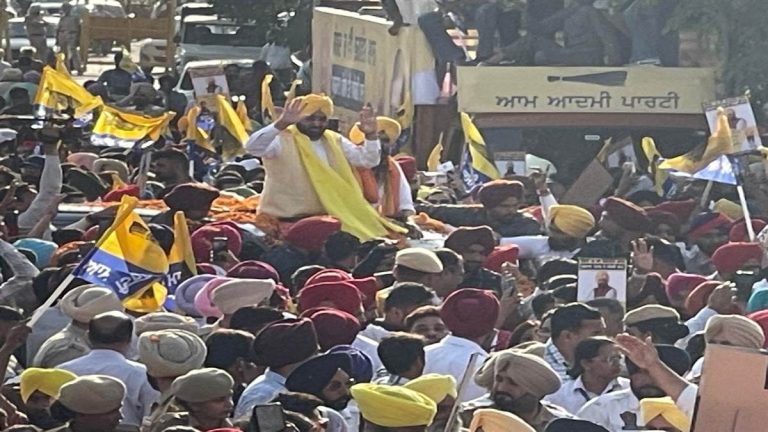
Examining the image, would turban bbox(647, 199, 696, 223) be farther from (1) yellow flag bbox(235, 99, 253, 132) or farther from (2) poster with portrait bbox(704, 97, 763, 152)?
(1) yellow flag bbox(235, 99, 253, 132)

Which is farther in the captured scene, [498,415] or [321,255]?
[321,255]

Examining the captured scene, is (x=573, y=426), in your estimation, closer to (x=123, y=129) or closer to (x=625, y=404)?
(x=625, y=404)

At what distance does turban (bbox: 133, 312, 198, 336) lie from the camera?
935 cm

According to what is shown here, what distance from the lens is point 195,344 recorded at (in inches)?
339

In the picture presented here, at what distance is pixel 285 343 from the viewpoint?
28.3ft

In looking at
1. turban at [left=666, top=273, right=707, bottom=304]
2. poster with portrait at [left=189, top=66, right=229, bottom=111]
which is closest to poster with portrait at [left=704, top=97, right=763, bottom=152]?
turban at [left=666, top=273, right=707, bottom=304]

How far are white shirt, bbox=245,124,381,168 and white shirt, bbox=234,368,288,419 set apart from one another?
4.93 meters

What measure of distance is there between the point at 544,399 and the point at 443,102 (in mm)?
11710

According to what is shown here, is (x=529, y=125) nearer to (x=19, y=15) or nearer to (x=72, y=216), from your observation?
(x=72, y=216)

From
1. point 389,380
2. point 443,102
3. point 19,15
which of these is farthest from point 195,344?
point 19,15

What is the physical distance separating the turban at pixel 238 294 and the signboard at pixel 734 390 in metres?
3.51

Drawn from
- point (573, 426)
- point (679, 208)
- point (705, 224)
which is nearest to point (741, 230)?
point (705, 224)

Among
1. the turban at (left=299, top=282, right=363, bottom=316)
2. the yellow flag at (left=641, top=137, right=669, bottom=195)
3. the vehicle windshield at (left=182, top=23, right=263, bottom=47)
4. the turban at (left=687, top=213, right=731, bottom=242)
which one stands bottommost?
the vehicle windshield at (left=182, top=23, right=263, bottom=47)

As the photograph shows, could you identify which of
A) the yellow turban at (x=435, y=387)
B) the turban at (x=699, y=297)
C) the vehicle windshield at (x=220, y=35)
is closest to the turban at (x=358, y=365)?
the yellow turban at (x=435, y=387)
